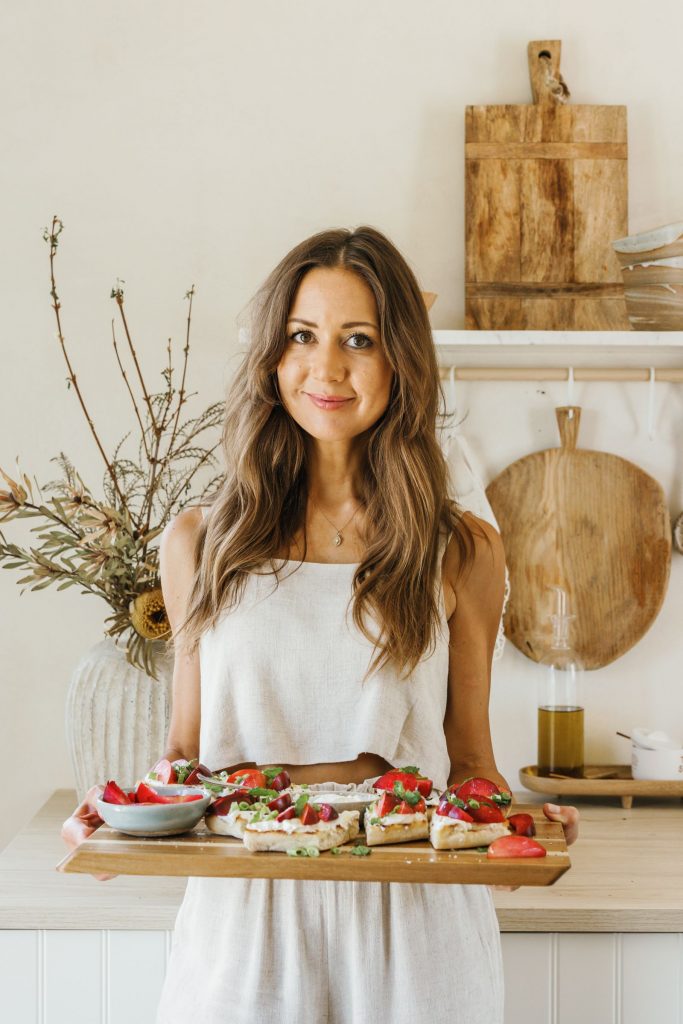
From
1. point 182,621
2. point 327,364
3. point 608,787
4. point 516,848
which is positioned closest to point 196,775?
point 182,621

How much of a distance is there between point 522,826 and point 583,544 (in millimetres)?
993

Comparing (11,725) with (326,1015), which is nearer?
(326,1015)

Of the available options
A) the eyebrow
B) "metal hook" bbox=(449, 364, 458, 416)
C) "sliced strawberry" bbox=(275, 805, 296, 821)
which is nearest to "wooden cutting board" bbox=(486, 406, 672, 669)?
"metal hook" bbox=(449, 364, 458, 416)

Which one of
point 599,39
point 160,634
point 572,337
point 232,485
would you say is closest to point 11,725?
point 160,634

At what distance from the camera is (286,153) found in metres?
1.97

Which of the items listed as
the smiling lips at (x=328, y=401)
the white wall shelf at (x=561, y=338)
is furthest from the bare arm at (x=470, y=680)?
the white wall shelf at (x=561, y=338)

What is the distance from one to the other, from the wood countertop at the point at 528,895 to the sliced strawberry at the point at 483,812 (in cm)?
42

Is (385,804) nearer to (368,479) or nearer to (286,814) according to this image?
(286,814)

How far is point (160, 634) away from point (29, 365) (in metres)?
0.61

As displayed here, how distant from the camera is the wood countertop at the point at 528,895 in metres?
1.43

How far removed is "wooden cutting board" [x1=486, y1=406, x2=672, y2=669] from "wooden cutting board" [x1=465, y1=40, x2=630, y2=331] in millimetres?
234

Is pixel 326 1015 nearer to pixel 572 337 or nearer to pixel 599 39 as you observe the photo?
pixel 572 337

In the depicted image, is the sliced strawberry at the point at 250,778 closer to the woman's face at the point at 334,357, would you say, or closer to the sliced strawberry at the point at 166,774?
the sliced strawberry at the point at 166,774

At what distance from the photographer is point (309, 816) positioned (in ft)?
3.39
